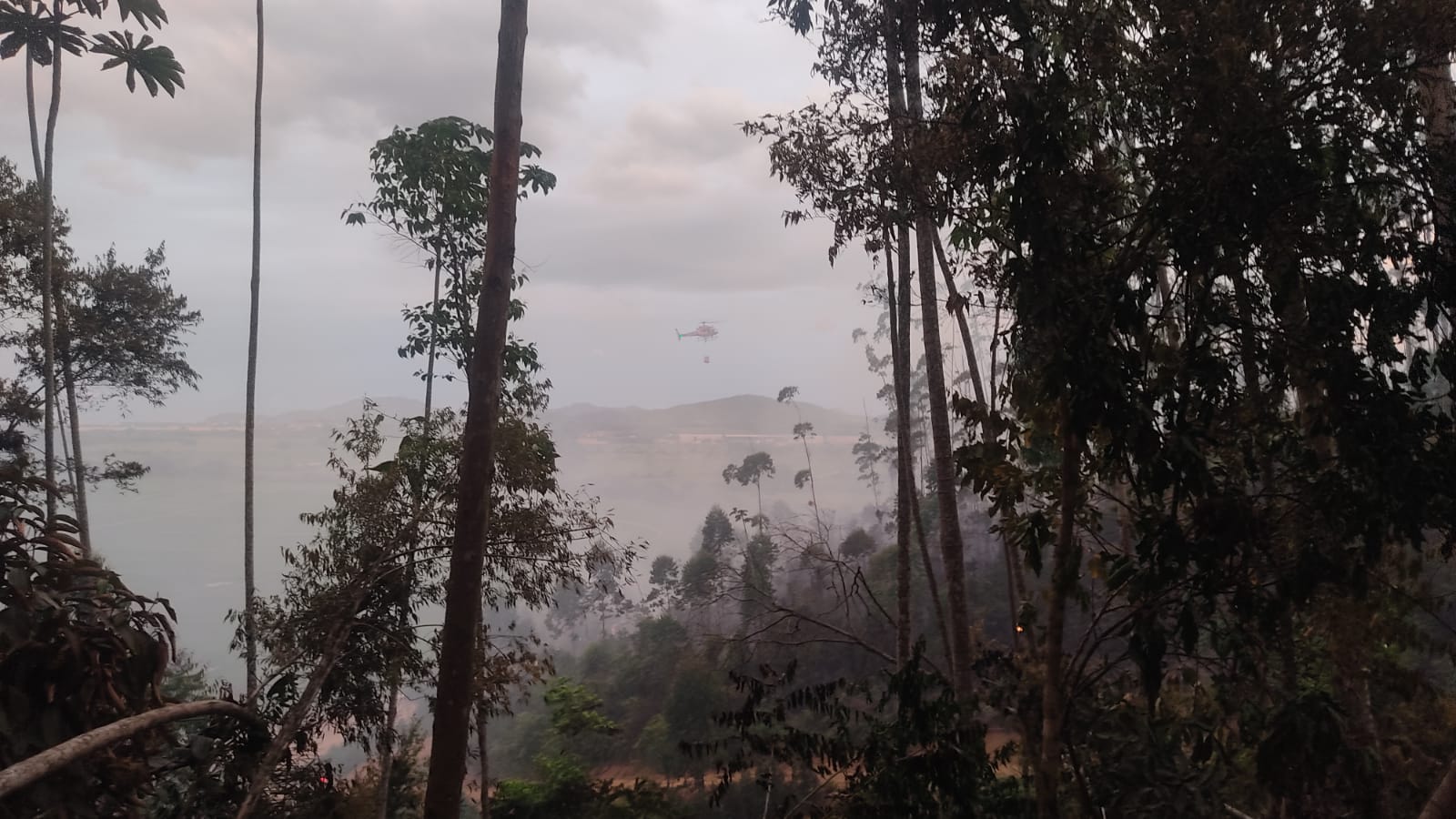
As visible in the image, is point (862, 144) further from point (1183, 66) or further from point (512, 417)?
point (512, 417)

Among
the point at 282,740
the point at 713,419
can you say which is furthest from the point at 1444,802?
the point at 713,419

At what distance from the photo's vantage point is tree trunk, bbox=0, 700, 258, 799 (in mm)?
1403

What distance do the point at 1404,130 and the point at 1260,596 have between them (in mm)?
1285

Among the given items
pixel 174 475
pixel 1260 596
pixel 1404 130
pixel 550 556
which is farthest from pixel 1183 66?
pixel 174 475

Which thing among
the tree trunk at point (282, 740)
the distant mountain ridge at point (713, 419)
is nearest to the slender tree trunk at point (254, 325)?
the tree trunk at point (282, 740)

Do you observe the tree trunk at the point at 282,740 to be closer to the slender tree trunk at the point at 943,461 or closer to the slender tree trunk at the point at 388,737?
the slender tree trunk at the point at 388,737

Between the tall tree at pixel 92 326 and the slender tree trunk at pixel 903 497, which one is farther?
the tall tree at pixel 92 326

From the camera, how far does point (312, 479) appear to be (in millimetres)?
11641

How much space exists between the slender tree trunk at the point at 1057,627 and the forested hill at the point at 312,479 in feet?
16.2

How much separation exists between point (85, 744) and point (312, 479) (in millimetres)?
11276

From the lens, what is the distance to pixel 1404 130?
1880 millimetres

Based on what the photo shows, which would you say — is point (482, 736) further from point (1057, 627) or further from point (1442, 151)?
point (1442, 151)

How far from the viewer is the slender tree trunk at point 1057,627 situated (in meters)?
2.21

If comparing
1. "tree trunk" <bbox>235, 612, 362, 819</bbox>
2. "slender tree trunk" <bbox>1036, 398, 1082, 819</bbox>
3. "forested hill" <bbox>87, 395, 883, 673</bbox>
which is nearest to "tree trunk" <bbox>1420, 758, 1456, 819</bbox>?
"slender tree trunk" <bbox>1036, 398, 1082, 819</bbox>
